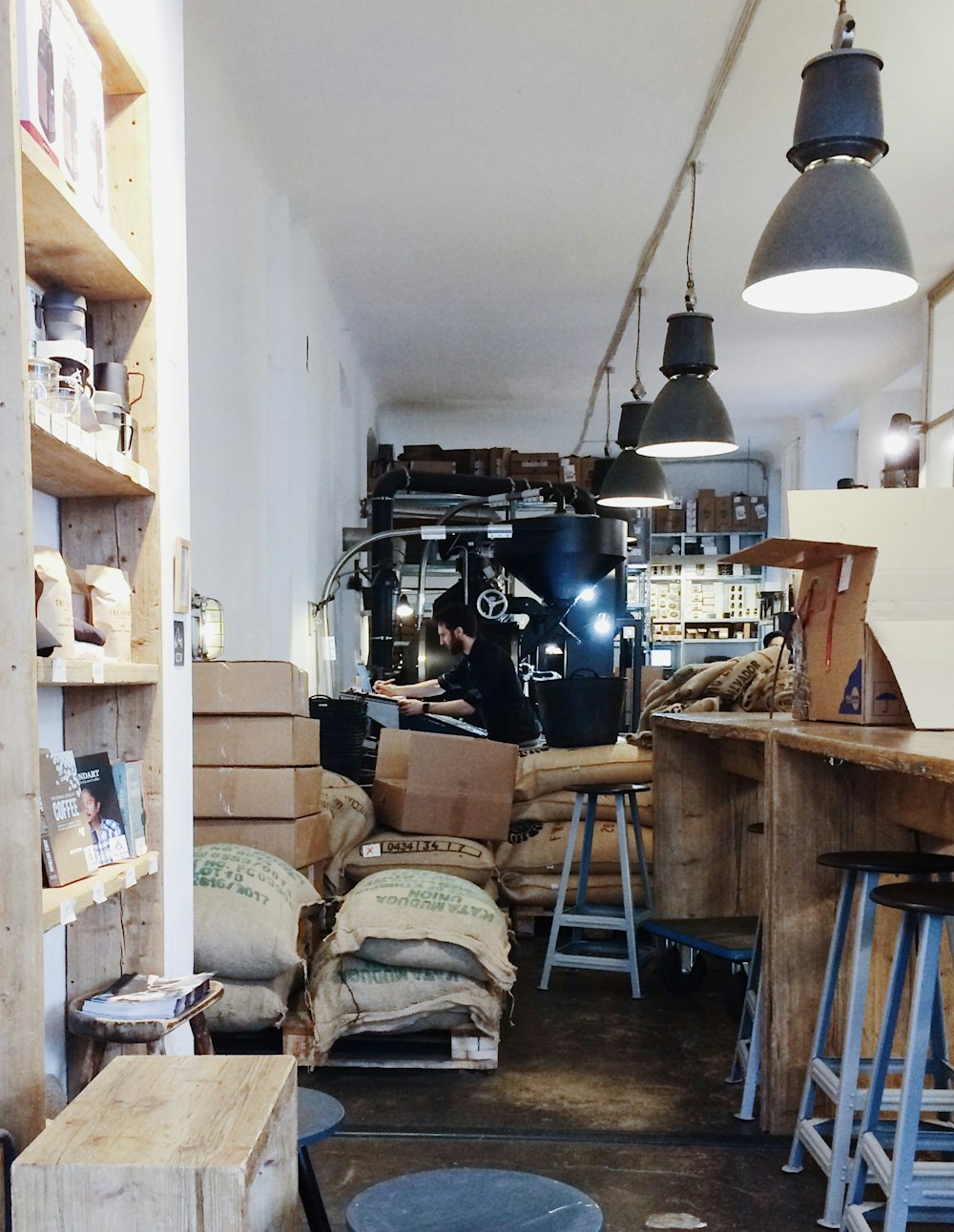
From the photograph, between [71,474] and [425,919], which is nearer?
[71,474]

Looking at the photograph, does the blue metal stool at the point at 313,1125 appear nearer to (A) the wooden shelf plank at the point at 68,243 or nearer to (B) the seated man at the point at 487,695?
(A) the wooden shelf plank at the point at 68,243

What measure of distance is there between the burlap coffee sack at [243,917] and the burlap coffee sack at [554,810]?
1793mm

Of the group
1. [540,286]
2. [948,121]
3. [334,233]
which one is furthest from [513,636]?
[948,121]

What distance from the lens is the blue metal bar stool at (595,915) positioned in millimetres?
4090

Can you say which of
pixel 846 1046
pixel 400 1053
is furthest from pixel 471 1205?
pixel 400 1053

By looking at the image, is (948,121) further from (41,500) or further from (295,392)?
(41,500)

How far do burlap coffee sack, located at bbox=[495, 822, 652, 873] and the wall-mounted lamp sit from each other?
1.58m

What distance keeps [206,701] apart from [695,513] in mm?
8986

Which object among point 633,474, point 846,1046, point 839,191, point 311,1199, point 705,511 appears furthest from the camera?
point 705,511

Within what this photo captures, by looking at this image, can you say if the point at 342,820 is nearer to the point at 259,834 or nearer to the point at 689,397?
the point at 259,834

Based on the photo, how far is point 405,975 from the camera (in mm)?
3281

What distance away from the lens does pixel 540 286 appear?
7000mm

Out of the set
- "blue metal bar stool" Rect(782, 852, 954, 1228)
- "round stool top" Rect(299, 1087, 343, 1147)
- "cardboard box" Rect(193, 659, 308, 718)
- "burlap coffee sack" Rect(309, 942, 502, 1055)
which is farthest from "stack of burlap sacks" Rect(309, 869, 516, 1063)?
"round stool top" Rect(299, 1087, 343, 1147)

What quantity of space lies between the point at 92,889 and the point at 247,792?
187cm
